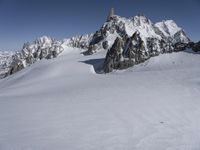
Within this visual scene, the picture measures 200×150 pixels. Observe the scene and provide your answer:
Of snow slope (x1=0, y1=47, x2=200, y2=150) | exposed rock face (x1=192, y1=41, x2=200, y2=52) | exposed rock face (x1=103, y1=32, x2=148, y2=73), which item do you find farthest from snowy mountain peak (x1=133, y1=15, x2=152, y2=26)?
snow slope (x1=0, y1=47, x2=200, y2=150)

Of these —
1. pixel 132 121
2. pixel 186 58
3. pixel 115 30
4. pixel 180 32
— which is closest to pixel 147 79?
pixel 186 58

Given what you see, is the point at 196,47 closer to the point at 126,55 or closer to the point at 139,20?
the point at 126,55

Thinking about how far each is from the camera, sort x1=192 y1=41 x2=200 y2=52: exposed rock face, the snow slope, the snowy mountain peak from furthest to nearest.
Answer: the snowy mountain peak < x1=192 y1=41 x2=200 y2=52: exposed rock face < the snow slope

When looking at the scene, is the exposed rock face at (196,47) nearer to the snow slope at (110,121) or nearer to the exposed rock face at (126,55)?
the exposed rock face at (126,55)

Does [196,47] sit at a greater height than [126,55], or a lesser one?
greater

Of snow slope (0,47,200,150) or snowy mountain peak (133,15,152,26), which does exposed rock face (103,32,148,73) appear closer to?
snow slope (0,47,200,150)

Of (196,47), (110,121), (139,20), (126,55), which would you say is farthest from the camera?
(139,20)

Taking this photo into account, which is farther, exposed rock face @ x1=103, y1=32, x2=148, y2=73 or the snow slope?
exposed rock face @ x1=103, y1=32, x2=148, y2=73

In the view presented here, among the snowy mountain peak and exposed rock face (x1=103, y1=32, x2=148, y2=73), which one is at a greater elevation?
the snowy mountain peak

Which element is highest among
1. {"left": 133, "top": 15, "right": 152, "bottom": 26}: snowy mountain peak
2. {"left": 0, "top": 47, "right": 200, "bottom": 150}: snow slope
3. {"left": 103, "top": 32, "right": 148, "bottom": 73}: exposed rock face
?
{"left": 133, "top": 15, "right": 152, "bottom": 26}: snowy mountain peak

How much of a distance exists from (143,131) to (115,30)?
81.7 m

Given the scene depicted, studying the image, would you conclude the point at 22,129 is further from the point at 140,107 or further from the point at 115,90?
the point at 115,90

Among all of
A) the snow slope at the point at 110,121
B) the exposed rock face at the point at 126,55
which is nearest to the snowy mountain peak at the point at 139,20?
the exposed rock face at the point at 126,55

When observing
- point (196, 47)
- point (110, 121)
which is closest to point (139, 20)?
point (196, 47)
